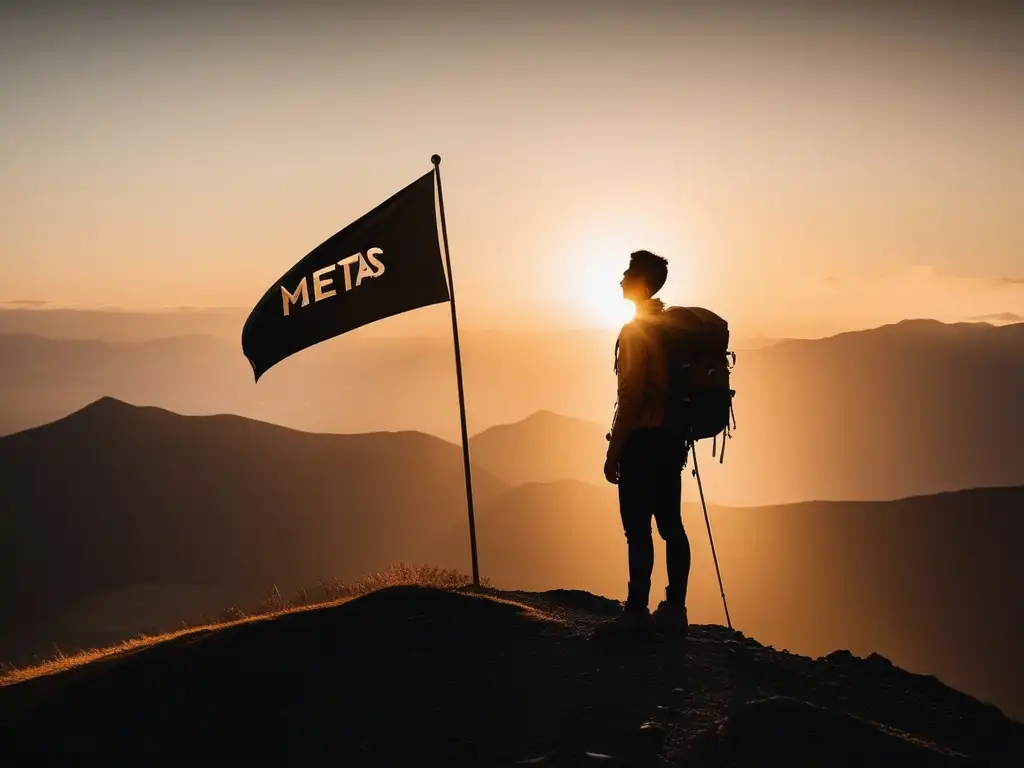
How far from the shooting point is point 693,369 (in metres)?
6.48

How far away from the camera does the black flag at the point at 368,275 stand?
9297mm

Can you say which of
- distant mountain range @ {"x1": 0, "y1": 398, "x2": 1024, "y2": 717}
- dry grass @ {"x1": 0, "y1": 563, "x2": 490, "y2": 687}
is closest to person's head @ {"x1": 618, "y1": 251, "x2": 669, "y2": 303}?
dry grass @ {"x1": 0, "y1": 563, "x2": 490, "y2": 687}

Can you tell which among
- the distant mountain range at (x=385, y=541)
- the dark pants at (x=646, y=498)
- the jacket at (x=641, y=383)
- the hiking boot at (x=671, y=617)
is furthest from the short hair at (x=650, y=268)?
the distant mountain range at (x=385, y=541)

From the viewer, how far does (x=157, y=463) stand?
13312cm

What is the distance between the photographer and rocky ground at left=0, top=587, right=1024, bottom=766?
16.0 feet

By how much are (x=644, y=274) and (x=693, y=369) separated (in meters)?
0.86

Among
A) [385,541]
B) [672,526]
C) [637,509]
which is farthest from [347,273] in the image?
[385,541]

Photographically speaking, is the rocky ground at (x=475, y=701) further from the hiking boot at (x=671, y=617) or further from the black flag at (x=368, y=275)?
the black flag at (x=368, y=275)

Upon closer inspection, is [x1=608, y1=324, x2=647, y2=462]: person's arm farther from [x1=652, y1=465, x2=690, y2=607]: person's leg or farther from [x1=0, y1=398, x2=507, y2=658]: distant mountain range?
[x1=0, y1=398, x2=507, y2=658]: distant mountain range

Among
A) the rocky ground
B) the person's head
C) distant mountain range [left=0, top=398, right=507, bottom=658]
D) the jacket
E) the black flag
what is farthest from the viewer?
distant mountain range [left=0, top=398, right=507, bottom=658]

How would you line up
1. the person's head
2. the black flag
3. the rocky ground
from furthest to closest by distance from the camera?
the black flag → the person's head → the rocky ground

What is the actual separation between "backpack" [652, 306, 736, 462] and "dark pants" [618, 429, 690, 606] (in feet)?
0.67

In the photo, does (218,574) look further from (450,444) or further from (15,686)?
(15,686)

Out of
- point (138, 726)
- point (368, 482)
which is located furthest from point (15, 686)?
point (368, 482)
